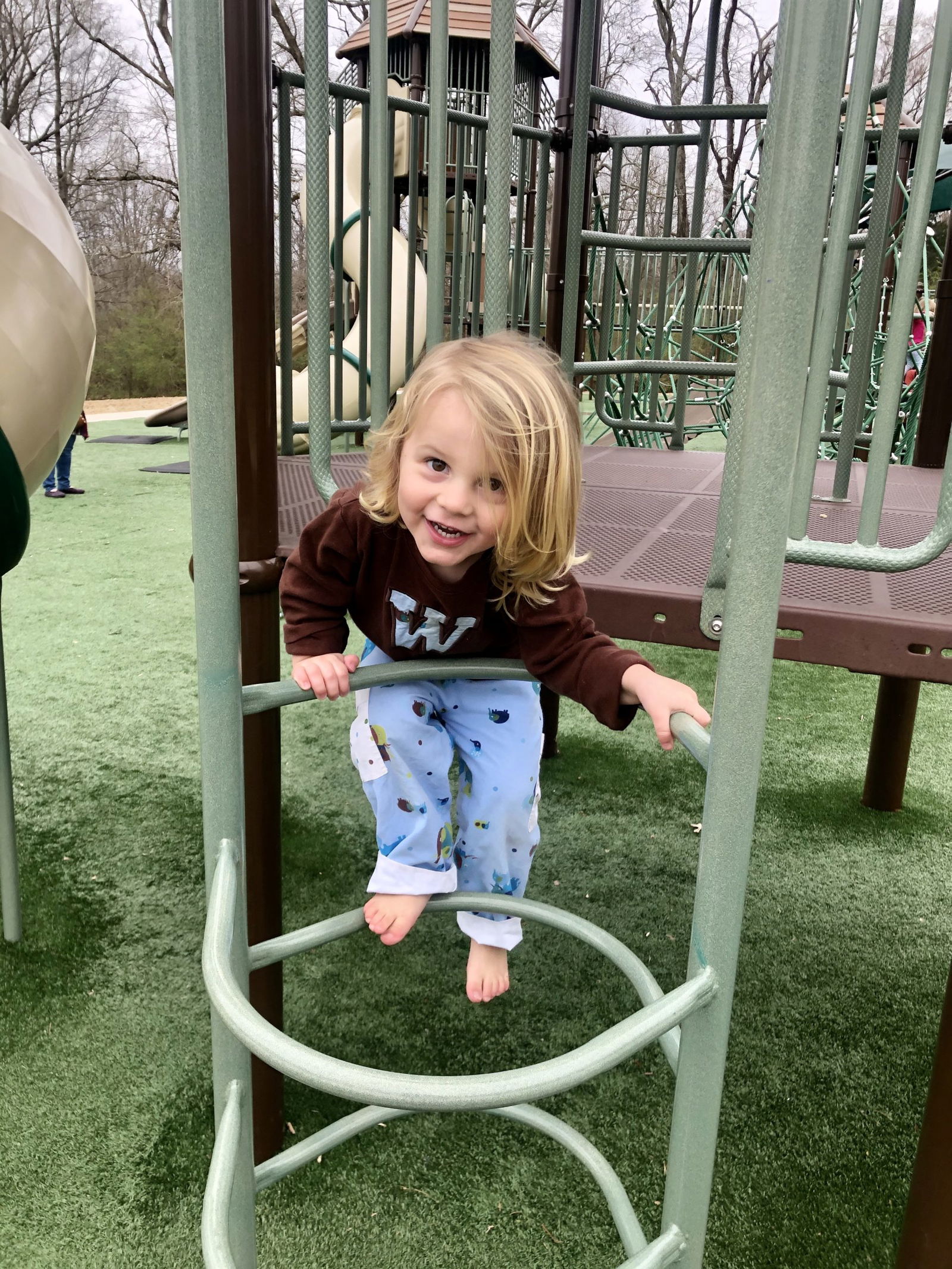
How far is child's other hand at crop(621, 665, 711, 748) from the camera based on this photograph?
961 millimetres

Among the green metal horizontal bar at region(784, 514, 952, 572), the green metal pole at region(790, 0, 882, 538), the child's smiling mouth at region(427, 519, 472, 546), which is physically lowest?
the green metal horizontal bar at region(784, 514, 952, 572)

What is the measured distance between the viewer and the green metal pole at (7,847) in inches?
74.4

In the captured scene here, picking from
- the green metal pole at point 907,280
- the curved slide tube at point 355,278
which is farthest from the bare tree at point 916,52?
the green metal pole at point 907,280

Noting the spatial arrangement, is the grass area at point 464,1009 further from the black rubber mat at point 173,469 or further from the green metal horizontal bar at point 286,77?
the black rubber mat at point 173,469

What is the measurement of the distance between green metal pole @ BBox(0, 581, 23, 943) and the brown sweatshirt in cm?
87

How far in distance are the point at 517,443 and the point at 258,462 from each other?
495 millimetres

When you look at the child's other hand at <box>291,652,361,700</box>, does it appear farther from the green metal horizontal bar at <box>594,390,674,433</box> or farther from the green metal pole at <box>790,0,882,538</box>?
the green metal horizontal bar at <box>594,390,674,433</box>

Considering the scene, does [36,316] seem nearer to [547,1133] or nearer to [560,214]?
[547,1133]

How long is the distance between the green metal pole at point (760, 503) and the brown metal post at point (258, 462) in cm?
Answer: 69

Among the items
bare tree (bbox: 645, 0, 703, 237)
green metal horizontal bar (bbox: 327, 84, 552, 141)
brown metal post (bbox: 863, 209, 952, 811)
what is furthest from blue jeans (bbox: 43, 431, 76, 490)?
bare tree (bbox: 645, 0, 703, 237)

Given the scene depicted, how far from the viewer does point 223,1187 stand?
36.4 inches

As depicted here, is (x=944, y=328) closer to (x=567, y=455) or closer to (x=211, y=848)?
(x=567, y=455)

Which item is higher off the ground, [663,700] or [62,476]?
[663,700]

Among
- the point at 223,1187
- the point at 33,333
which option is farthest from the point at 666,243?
the point at 223,1187
